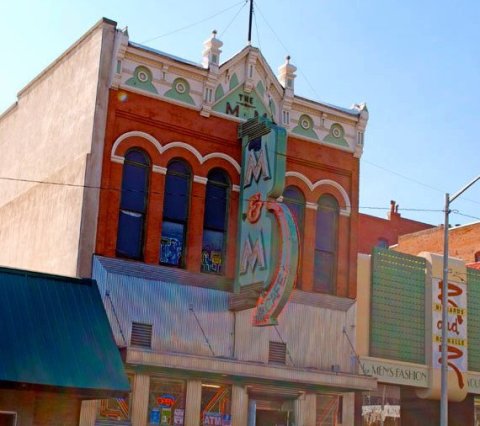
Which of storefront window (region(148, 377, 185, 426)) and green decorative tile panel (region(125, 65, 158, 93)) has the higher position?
green decorative tile panel (region(125, 65, 158, 93))

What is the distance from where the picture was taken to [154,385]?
75.8ft

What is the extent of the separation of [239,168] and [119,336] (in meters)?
5.99

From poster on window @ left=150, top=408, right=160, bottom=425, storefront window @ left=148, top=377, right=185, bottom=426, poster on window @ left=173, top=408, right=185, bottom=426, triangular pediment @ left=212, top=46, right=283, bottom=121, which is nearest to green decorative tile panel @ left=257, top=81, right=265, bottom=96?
triangular pediment @ left=212, top=46, right=283, bottom=121

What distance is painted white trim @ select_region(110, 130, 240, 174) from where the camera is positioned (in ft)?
78.2

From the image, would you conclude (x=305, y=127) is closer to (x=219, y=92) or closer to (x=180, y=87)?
(x=219, y=92)

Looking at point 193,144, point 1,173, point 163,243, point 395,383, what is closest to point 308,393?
point 395,383

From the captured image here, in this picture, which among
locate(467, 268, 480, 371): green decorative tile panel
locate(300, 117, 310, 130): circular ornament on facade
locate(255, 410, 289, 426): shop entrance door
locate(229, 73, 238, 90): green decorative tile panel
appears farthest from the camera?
locate(467, 268, 480, 371): green decorative tile panel

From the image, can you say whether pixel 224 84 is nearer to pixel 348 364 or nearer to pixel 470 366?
pixel 348 364

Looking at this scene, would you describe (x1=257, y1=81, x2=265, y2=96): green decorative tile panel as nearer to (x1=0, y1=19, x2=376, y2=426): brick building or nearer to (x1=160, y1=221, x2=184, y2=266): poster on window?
(x1=0, y1=19, x2=376, y2=426): brick building

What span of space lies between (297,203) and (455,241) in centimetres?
2452

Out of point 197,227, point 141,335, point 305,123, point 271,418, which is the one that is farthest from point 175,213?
point 271,418

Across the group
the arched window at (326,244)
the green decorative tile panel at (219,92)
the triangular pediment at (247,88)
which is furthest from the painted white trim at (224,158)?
the arched window at (326,244)

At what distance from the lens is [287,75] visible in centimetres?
2747

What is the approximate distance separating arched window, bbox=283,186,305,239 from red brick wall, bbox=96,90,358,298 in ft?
0.57
